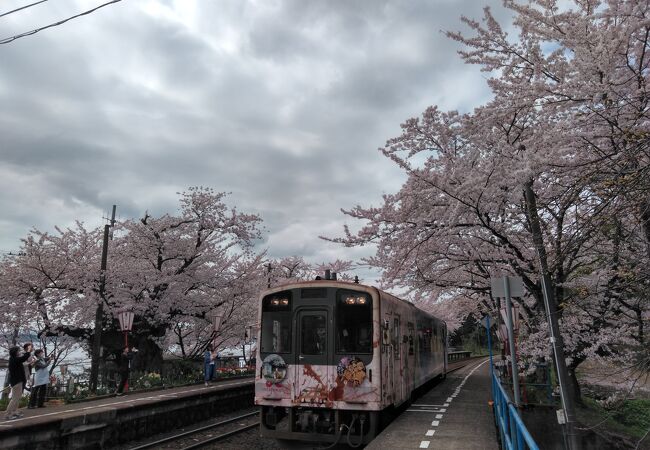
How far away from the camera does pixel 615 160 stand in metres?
5.25

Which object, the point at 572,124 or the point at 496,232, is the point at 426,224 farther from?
the point at 572,124

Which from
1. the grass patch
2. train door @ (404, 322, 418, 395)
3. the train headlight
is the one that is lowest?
the grass patch

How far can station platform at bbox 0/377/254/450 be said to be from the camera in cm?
857

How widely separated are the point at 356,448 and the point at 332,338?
224cm

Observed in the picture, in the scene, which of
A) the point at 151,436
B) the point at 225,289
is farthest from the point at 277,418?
the point at 225,289

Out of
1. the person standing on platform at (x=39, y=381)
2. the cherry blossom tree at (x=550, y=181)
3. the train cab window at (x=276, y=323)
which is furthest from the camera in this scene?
the person standing on platform at (x=39, y=381)

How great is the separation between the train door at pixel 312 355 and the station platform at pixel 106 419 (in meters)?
4.91

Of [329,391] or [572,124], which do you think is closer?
[572,124]

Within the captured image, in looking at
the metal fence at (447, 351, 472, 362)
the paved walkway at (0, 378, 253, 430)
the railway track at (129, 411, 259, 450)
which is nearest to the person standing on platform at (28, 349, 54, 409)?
the paved walkway at (0, 378, 253, 430)

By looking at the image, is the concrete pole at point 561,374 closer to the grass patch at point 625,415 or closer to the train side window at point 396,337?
the train side window at point 396,337

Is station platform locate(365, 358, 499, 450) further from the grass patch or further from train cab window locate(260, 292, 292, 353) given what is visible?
the grass patch

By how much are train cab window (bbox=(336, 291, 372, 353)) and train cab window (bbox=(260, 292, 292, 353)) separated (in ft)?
3.59

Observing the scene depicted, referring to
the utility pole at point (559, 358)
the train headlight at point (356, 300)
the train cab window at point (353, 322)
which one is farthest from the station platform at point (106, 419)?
the utility pole at point (559, 358)

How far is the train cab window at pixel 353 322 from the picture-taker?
8727mm
